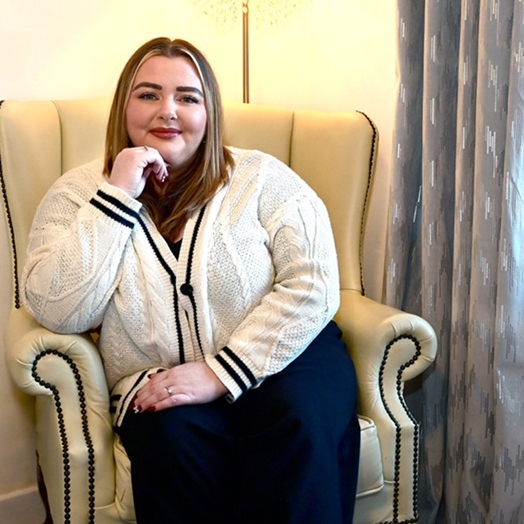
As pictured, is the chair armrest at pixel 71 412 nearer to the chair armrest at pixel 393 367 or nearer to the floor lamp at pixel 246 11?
the chair armrest at pixel 393 367

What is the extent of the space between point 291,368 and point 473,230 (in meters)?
0.49

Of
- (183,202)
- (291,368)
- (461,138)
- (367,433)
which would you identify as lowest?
(367,433)

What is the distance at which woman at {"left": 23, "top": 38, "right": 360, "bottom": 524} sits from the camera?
53.7 inches

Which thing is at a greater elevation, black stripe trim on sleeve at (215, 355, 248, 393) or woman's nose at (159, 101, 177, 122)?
woman's nose at (159, 101, 177, 122)

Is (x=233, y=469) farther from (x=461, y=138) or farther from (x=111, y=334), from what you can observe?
(x=461, y=138)

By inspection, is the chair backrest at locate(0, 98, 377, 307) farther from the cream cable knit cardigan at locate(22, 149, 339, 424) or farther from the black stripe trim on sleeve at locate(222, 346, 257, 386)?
the black stripe trim on sleeve at locate(222, 346, 257, 386)

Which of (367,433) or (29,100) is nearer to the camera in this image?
(367,433)

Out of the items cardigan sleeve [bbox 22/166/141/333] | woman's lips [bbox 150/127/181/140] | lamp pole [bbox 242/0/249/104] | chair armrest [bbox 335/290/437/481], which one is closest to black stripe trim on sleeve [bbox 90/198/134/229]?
cardigan sleeve [bbox 22/166/141/333]

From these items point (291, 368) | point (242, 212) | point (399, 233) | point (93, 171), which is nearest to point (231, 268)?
point (242, 212)

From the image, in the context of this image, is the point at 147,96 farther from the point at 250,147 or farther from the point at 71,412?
the point at 71,412

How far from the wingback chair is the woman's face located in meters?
0.31

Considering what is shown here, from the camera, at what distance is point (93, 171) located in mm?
1698

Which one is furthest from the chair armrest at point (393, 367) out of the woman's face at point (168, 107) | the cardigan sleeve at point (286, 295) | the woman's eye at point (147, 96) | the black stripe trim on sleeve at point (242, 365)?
the woman's eye at point (147, 96)

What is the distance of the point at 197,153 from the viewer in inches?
68.2
